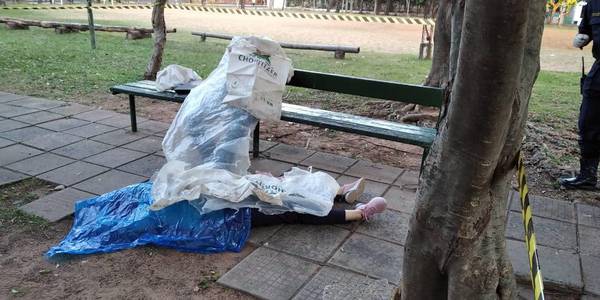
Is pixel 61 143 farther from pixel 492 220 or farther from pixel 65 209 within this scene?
pixel 492 220

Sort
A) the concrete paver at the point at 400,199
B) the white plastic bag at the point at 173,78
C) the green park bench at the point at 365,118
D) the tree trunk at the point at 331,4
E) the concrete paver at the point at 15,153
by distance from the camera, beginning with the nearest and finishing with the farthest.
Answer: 1. the concrete paver at the point at 400,199
2. the green park bench at the point at 365,118
3. the concrete paver at the point at 15,153
4. the white plastic bag at the point at 173,78
5. the tree trunk at the point at 331,4

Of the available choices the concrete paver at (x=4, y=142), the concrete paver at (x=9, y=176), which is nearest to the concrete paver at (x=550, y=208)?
the concrete paver at (x=9, y=176)

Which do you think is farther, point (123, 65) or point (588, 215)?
point (123, 65)

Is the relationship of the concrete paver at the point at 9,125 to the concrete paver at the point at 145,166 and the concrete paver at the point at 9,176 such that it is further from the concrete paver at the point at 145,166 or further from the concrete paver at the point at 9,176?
the concrete paver at the point at 145,166

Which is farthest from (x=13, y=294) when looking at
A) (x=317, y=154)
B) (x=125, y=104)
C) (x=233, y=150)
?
(x=125, y=104)

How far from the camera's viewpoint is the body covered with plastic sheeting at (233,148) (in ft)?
10.4

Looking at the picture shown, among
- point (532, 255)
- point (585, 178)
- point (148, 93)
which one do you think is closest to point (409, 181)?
point (585, 178)

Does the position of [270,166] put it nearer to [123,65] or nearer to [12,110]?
[12,110]

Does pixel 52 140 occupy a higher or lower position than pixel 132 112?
lower

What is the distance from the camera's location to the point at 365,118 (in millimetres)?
4371

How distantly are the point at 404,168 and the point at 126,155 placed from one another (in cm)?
258

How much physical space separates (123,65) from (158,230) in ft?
23.2

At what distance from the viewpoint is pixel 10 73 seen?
8.11m

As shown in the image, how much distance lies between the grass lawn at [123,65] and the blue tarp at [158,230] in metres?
4.06
